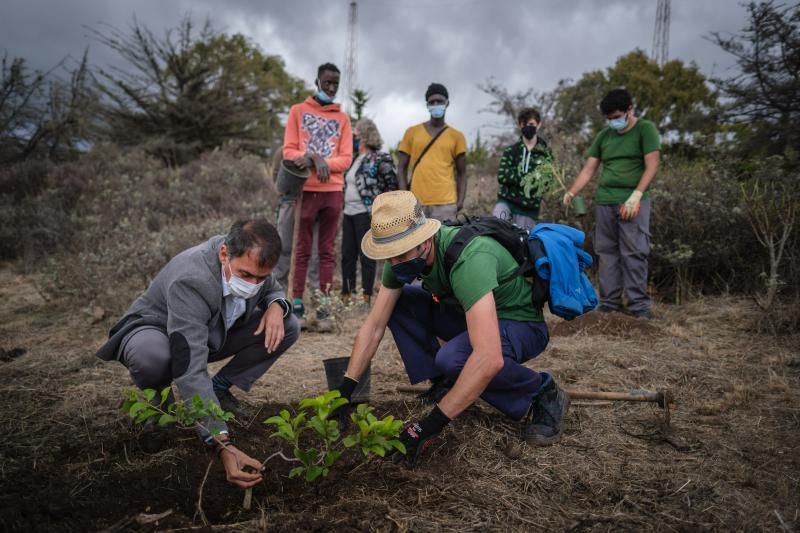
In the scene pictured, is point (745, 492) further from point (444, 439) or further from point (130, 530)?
point (130, 530)

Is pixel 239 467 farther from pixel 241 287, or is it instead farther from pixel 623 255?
pixel 623 255

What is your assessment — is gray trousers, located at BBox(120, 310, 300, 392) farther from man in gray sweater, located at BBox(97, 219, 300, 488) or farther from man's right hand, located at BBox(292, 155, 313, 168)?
man's right hand, located at BBox(292, 155, 313, 168)

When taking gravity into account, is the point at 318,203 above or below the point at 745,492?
above

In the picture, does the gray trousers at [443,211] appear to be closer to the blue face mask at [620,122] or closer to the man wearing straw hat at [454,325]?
the blue face mask at [620,122]

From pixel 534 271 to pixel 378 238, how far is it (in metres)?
0.81

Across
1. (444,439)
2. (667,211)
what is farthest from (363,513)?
(667,211)

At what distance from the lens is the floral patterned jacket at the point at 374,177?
5.61 metres

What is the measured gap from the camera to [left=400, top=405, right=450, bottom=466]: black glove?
2381 mm

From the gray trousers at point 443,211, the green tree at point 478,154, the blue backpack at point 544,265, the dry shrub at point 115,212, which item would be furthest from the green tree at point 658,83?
the blue backpack at point 544,265

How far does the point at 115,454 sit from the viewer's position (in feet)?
8.82

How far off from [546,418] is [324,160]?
3.12m

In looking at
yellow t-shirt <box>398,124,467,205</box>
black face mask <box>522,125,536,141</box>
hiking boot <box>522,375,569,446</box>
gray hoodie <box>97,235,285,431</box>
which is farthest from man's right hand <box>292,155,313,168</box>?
hiking boot <box>522,375,569,446</box>

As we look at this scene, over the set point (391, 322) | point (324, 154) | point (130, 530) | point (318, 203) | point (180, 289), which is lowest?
point (130, 530)

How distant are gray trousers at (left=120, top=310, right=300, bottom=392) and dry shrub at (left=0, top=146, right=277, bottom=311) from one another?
324 cm
